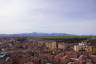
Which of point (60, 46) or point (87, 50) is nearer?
point (87, 50)

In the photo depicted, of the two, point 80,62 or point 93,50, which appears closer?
point 80,62

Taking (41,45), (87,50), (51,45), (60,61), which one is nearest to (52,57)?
(60,61)

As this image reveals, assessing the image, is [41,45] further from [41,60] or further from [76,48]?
[41,60]

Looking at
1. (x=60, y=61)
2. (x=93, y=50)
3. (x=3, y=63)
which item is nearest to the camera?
(x=3, y=63)

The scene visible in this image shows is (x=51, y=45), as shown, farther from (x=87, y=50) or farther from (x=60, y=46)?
(x=87, y=50)

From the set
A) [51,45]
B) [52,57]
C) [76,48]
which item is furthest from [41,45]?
[52,57]

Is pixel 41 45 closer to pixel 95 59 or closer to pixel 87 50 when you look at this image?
pixel 87 50

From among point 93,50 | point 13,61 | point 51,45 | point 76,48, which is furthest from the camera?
point 51,45

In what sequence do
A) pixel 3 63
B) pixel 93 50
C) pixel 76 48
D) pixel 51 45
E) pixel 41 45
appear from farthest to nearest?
1. pixel 41 45
2. pixel 51 45
3. pixel 76 48
4. pixel 93 50
5. pixel 3 63

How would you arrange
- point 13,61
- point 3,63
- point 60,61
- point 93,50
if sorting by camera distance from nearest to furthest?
point 3,63
point 13,61
point 60,61
point 93,50
